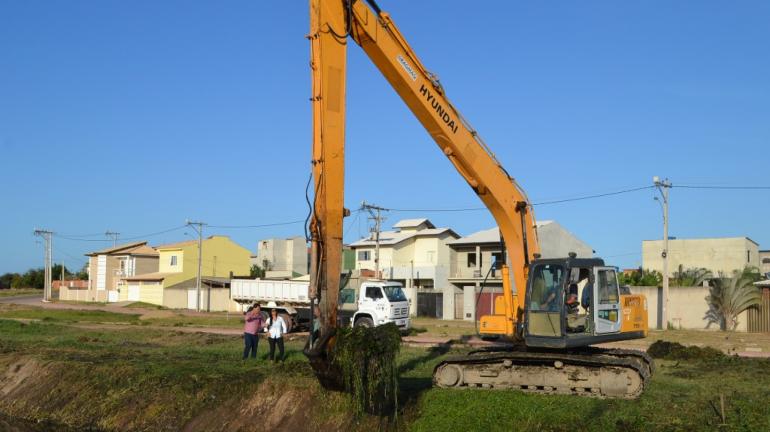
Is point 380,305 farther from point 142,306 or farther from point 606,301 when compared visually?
point 142,306

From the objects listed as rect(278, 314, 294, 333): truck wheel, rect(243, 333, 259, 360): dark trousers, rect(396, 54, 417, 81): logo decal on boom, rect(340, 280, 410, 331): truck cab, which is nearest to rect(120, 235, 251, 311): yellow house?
rect(278, 314, 294, 333): truck wheel

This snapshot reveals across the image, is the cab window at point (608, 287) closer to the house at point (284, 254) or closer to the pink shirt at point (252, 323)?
the pink shirt at point (252, 323)

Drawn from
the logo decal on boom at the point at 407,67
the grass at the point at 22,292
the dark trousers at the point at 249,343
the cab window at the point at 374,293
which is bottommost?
the grass at the point at 22,292

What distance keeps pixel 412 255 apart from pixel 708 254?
103 feet

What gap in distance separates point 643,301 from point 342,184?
332 inches

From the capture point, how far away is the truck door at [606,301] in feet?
50.4

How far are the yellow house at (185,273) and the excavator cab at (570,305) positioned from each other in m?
59.8

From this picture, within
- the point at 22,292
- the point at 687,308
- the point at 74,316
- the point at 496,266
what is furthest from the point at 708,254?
the point at 22,292

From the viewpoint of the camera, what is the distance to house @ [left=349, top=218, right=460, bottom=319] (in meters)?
72.6

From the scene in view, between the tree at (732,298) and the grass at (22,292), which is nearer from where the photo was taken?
the tree at (732,298)

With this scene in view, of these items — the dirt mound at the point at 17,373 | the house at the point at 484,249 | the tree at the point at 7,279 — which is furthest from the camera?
the tree at the point at 7,279

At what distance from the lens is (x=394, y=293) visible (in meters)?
34.4

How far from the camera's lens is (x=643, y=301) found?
16875mm

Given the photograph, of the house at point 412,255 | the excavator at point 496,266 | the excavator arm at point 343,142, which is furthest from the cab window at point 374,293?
the house at point 412,255
